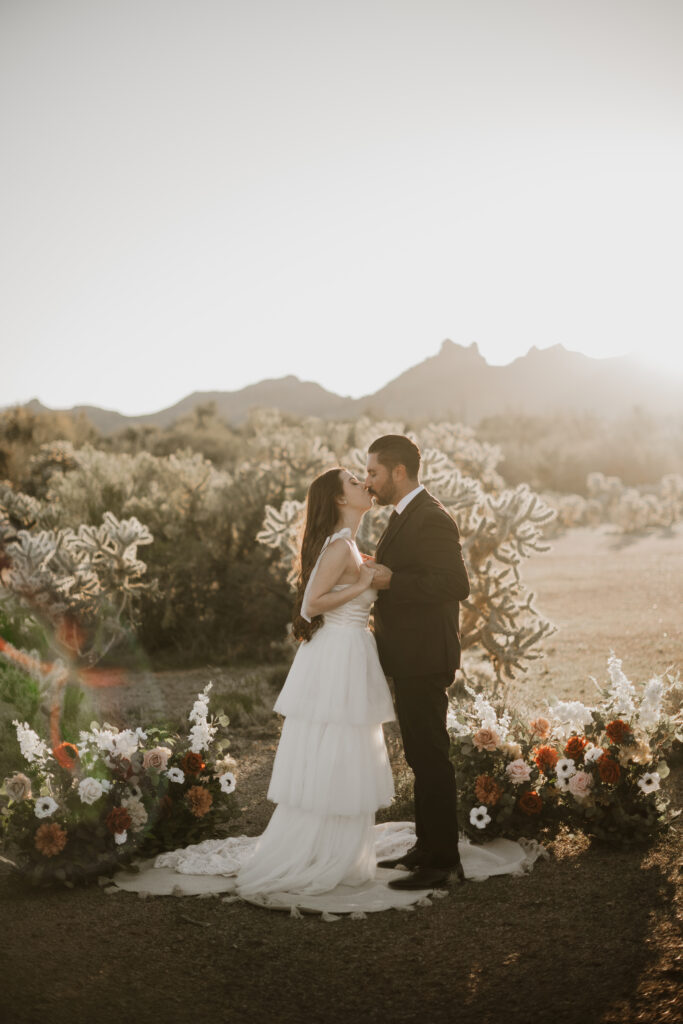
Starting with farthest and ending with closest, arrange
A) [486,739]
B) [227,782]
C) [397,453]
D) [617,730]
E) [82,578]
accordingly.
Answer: [82,578]
[227,782]
[486,739]
[617,730]
[397,453]

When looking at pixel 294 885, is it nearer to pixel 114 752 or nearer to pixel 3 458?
pixel 114 752

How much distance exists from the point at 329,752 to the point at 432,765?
58 cm

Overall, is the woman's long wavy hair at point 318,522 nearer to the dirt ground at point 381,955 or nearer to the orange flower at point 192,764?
the orange flower at point 192,764

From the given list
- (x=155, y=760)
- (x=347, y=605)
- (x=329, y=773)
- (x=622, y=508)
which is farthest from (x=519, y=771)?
(x=622, y=508)

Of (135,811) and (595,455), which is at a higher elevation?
(595,455)

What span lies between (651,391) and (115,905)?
313 feet

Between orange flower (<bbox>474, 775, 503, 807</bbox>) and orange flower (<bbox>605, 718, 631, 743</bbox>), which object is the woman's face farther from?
orange flower (<bbox>605, 718, 631, 743</bbox>)

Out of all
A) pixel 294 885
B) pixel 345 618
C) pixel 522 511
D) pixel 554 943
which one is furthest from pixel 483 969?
pixel 522 511

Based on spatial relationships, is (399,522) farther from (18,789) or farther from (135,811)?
(18,789)

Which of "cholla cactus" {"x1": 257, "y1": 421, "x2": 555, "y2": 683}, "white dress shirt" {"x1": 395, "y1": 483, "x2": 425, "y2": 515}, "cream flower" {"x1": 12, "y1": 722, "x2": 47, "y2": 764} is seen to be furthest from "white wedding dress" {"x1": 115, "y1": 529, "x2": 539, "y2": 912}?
"cholla cactus" {"x1": 257, "y1": 421, "x2": 555, "y2": 683}

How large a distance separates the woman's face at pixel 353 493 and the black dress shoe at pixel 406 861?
1993mm

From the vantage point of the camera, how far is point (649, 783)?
18.6ft

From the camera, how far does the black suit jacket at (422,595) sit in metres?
5.35

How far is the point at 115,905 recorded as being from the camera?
5164 millimetres
